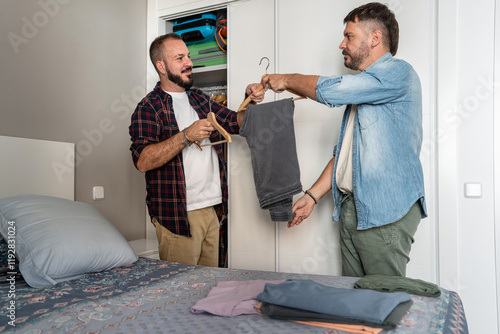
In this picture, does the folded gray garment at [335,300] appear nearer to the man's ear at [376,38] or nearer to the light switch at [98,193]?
the man's ear at [376,38]

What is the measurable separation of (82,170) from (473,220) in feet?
7.10

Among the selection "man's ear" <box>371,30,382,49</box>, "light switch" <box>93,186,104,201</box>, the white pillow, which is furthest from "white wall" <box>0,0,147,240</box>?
"man's ear" <box>371,30,382,49</box>

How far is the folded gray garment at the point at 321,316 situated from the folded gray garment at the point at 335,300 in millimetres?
11

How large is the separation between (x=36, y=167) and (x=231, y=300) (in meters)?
1.43

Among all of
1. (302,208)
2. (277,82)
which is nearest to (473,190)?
(302,208)

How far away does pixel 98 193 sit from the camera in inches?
94.3

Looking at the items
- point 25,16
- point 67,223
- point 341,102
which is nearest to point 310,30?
point 341,102

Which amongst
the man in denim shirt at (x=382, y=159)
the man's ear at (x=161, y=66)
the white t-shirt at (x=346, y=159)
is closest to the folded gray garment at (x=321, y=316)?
the man in denim shirt at (x=382, y=159)

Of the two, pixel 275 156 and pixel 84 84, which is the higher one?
pixel 84 84

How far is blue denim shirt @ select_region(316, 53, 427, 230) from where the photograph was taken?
4.92ft

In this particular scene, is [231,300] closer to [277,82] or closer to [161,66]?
[277,82]

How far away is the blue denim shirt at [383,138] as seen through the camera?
150cm

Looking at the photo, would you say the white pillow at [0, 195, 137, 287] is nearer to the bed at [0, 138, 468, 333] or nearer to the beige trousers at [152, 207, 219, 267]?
the bed at [0, 138, 468, 333]

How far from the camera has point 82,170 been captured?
231 centimetres
